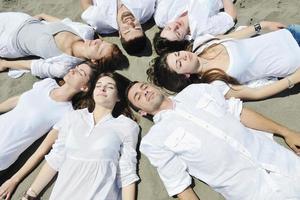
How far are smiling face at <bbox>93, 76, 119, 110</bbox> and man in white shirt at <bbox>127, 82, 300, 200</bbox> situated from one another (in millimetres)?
202

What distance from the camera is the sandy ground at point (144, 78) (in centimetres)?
461

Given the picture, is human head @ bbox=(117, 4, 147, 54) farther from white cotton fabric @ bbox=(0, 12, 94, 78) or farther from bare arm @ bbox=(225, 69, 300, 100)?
bare arm @ bbox=(225, 69, 300, 100)

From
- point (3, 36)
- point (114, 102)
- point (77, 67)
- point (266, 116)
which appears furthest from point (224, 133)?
point (3, 36)

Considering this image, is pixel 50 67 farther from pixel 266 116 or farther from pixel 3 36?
pixel 266 116

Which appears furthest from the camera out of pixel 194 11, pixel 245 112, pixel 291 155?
pixel 194 11

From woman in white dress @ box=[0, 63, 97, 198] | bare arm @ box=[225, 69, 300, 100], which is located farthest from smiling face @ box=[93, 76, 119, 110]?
bare arm @ box=[225, 69, 300, 100]

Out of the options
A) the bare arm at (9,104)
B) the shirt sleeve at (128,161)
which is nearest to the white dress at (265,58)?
the shirt sleeve at (128,161)

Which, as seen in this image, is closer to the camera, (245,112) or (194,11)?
(245,112)

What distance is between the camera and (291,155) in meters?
4.23

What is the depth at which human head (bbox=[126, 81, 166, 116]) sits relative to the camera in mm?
4555

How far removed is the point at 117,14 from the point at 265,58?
6.39ft

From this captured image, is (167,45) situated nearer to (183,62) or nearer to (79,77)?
(183,62)

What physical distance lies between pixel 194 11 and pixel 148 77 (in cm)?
94

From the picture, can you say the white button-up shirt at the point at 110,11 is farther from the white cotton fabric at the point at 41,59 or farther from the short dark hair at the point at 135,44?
the short dark hair at the point at 135,44
